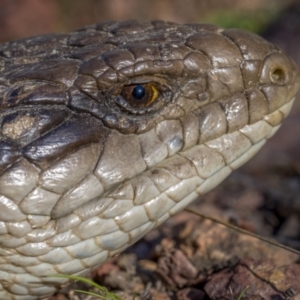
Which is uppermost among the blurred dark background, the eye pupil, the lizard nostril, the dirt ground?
the blurred dark background

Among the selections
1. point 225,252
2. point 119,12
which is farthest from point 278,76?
point 119,12

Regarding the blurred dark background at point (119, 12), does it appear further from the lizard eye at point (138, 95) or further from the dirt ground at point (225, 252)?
the lizard eye at point (138, 95)

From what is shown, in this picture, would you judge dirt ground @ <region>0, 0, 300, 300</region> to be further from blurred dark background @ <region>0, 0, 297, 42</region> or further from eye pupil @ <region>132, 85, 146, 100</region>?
blurred dark background @ <region>0, 0, 297, 42</region>

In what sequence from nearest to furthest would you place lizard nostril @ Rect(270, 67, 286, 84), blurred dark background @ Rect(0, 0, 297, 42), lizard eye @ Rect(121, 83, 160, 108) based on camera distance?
1. lizard eye @ Rect(121, 83, 160, 108)
2. lizard nostril @ Rect(270, 67, 286, 84)
3. blurred dark background @ Rect(0, 0, 297, 42)

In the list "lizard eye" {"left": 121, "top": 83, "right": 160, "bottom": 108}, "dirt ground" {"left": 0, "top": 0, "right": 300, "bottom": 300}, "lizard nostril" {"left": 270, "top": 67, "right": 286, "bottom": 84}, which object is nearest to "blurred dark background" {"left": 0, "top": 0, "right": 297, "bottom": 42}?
"dirt ground" {"left": 0, "top": 0, "right": 300, "bottom": 300}

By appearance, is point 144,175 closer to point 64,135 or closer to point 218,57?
point 64,135

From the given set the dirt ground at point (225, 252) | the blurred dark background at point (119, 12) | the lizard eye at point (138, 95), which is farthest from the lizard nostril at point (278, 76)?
the blurred dark background at point (119, 12)
